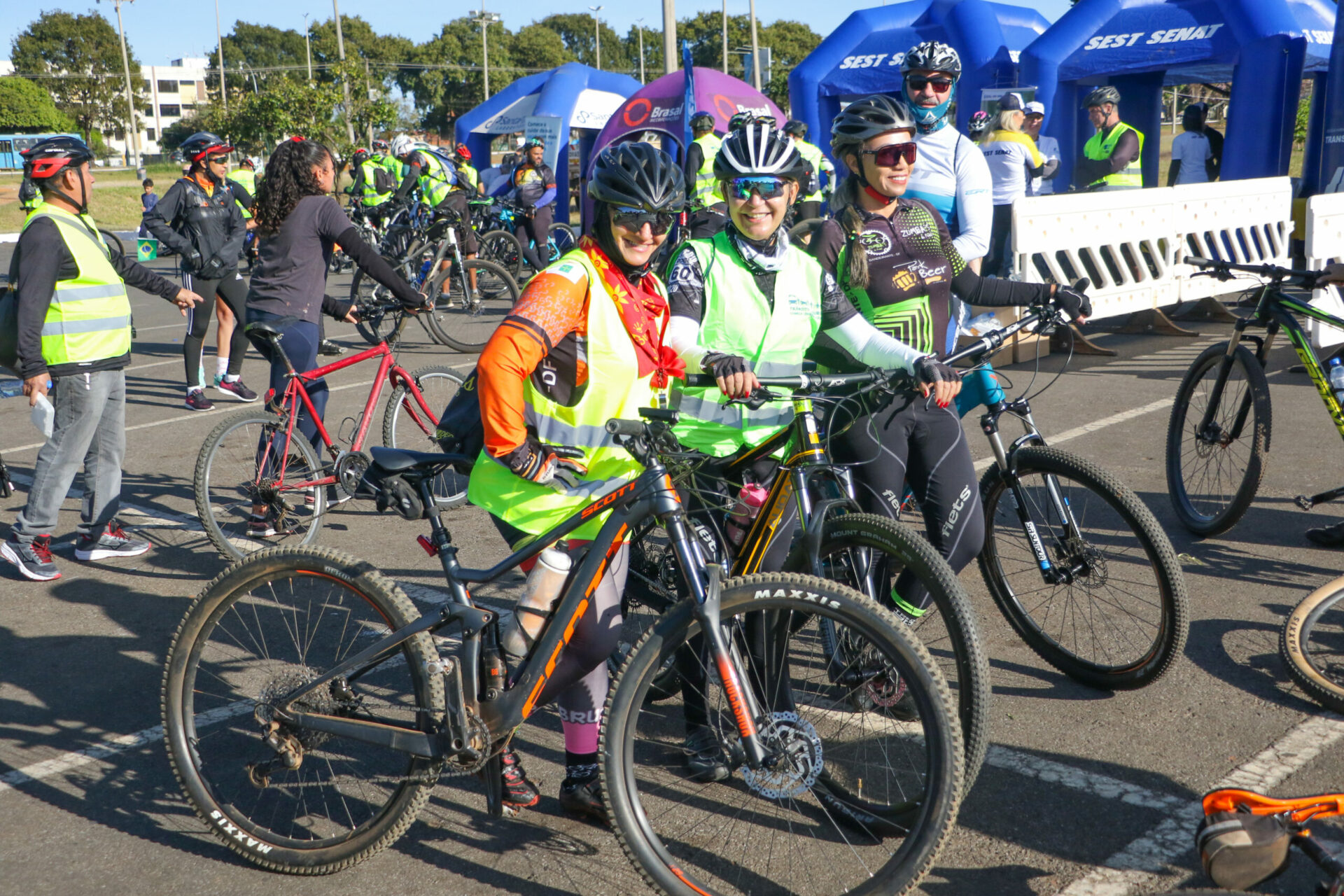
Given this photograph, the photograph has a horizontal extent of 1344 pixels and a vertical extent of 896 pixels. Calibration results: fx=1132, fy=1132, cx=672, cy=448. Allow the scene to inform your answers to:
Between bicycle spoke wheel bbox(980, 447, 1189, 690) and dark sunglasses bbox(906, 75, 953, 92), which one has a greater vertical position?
dark sunglasses bbox(906, 75, 953, 92)

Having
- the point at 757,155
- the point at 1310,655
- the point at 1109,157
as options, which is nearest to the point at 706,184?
the point at 1109,157

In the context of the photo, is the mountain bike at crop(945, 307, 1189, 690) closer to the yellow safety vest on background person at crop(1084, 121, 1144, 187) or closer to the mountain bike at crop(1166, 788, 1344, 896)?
the mountain bike at crop(1166, 788, 1344, 896)

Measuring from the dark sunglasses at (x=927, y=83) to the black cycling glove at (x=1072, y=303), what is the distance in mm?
1427

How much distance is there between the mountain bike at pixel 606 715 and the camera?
8.43 ft

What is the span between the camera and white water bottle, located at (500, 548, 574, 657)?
9.49 feet

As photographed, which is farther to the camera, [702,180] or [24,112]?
[24,112]

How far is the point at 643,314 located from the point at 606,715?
107 centimetres

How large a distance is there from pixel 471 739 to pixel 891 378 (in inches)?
59.2

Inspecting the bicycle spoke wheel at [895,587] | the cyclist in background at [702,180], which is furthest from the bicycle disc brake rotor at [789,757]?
the cyclist in background at [702,180]

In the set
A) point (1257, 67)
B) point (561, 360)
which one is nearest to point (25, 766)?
point (561, 360)

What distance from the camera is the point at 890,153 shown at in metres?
3.71

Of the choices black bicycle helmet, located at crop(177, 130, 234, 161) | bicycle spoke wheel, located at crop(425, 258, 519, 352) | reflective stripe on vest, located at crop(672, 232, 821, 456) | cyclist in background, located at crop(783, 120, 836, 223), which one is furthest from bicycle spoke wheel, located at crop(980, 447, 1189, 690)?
cyclist in background, located at crop(783, 120, 836, 223)

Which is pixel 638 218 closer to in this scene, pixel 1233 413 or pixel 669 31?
pixel 1233 413

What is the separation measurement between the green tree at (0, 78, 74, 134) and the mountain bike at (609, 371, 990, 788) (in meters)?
78.5
